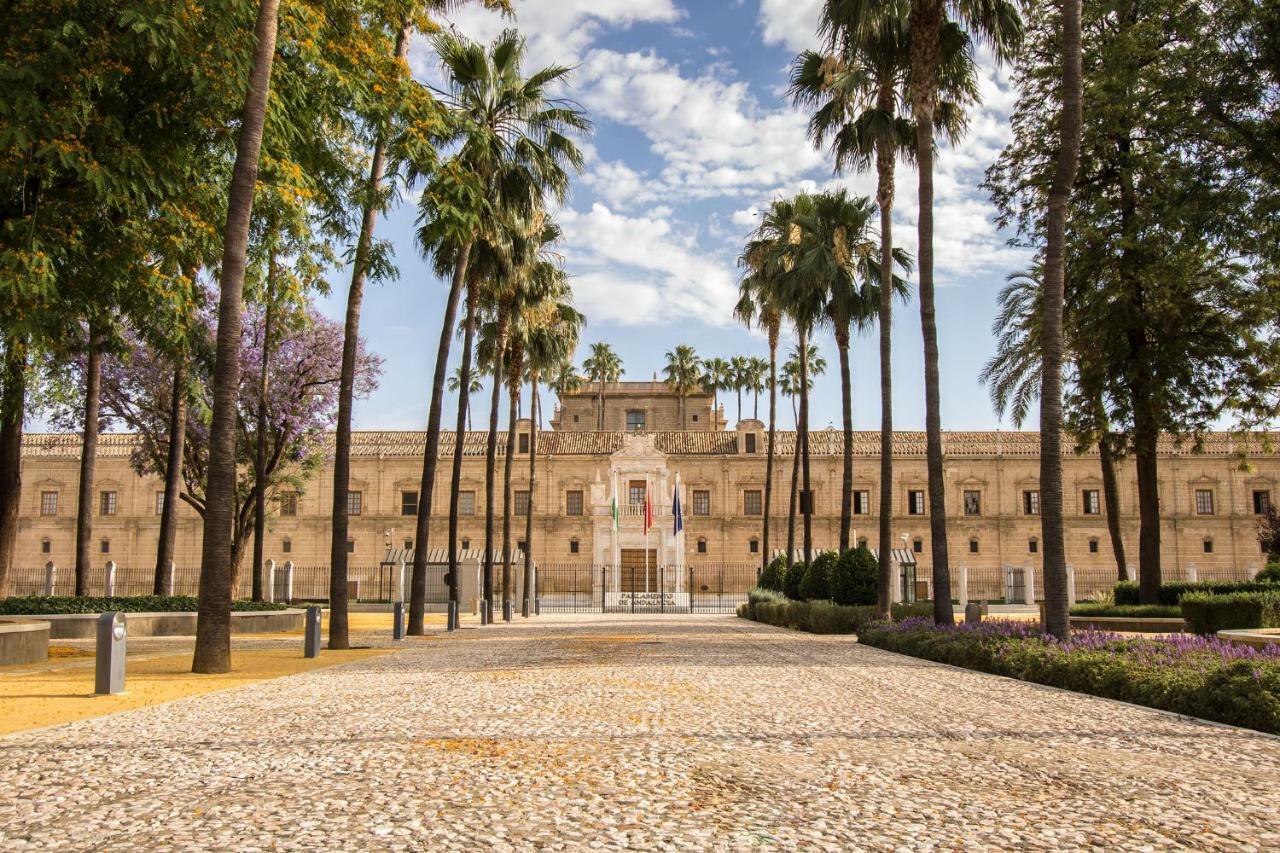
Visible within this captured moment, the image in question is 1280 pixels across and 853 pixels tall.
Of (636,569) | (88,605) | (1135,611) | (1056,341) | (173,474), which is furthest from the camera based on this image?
(636,569)

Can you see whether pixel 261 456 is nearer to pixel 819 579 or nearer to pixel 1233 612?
pixel 819 579

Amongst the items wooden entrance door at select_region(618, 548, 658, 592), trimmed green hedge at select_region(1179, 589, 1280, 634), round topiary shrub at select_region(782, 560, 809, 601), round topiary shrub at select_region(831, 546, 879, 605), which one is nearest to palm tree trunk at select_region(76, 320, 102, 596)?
round topiary shrub at select_region(831, 546, 879, 605)

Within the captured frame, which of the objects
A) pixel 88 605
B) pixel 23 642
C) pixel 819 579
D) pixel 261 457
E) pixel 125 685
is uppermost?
pixel 261 457

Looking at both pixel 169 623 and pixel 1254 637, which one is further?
pixel 169 623

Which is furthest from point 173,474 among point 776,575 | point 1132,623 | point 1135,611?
point 1135,611

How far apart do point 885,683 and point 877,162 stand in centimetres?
1254

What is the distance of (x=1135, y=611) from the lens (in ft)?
73.9

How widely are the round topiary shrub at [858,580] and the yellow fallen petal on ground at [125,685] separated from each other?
10597 millimetres

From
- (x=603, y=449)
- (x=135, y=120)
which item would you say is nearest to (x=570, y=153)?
(x=135, y=120)

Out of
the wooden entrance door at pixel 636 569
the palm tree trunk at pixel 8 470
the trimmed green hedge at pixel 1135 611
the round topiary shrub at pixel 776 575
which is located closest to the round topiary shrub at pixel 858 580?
the trimmed green hedge at pixel 1135 611

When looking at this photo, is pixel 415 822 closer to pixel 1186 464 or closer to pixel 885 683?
pixel 885 683

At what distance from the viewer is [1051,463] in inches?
501

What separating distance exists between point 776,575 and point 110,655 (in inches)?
913

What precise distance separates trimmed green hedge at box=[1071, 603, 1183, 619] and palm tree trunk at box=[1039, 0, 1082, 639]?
11.0 metres
